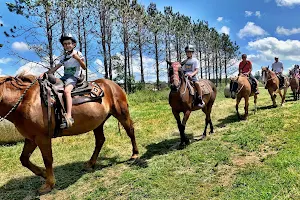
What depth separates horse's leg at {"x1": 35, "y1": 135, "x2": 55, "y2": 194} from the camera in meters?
5.39

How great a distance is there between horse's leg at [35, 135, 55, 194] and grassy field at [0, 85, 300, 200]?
14 cm

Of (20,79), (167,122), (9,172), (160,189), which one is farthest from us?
(167,122)

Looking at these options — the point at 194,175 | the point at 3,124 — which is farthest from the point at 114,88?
the point at 3,124

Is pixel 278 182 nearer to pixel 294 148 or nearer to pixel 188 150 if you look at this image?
pixel 294 148

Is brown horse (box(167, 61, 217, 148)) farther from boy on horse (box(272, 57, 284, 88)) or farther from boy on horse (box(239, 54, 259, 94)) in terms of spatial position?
boy on horse (box(272, 57, 284, 88))

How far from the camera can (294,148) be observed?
20.2 ft

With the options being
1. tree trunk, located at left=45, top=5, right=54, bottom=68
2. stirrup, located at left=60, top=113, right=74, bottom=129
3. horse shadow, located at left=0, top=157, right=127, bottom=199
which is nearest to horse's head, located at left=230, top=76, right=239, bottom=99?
horse shadow, located at left=0, top=157, right=127, bottom=199

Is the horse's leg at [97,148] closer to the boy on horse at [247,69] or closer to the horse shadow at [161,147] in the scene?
the horse shadow at [161,147]

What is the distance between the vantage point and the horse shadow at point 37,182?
18.4ft

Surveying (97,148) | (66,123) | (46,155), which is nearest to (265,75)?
(97,148)

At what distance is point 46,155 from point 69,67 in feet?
6.12

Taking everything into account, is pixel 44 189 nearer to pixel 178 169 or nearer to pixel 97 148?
pixel 97 148

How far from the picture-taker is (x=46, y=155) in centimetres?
551

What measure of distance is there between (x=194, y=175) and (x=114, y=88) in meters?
2.97
